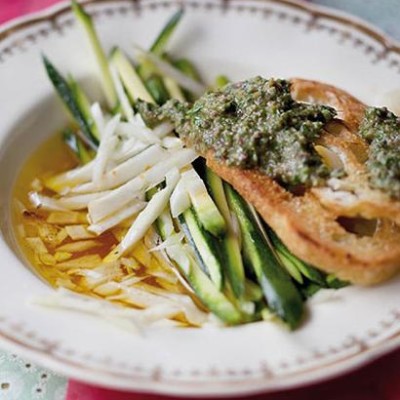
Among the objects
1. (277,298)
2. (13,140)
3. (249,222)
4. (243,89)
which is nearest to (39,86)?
(13,140)

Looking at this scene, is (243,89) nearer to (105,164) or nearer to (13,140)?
(105,164)

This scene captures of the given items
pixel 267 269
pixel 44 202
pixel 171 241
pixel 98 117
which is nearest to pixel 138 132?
pixel 98 117

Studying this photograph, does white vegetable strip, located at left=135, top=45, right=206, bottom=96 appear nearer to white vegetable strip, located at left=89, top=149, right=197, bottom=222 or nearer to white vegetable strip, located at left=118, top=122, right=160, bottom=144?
white vegetable strip, located at left=118, top=122, right=160, bottom=144

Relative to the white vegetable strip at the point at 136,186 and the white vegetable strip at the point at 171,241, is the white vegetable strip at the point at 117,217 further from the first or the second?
the white vegetable strip at the point at 171,241

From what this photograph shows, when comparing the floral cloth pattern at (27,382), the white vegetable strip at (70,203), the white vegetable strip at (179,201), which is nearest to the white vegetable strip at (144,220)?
the white vegetable strip at (179,201)

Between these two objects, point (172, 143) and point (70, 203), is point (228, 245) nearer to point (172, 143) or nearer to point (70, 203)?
point (172, 143)
